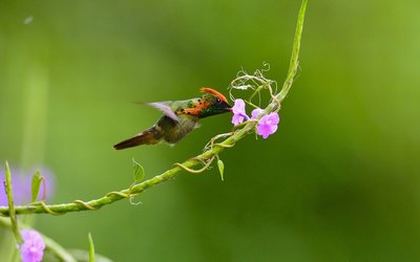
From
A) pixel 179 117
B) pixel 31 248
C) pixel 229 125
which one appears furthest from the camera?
pixel 229 125

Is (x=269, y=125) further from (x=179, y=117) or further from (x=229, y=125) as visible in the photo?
(x=229, y=125)

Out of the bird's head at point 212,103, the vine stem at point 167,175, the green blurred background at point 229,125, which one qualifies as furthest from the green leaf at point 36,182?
the green blurred background at point 229,125

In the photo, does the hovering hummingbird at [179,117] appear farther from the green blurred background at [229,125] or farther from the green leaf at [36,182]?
the green blurred background at [229,125]

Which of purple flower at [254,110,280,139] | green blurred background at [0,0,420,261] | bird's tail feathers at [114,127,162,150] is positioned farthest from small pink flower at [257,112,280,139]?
green blurred background at [0,0,420,261]

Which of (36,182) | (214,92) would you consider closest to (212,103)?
(214,92)

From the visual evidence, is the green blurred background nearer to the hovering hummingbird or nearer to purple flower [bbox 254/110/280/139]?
the hovering hummingbird

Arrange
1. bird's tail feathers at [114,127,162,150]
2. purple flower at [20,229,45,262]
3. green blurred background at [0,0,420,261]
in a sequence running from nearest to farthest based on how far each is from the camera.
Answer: purple flower at [20,229,45,262]
bird's tail feathers at [114,127,162,150]
green blurred background at [0,0,420,261]

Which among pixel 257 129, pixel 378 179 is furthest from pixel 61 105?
pixel 257 129
